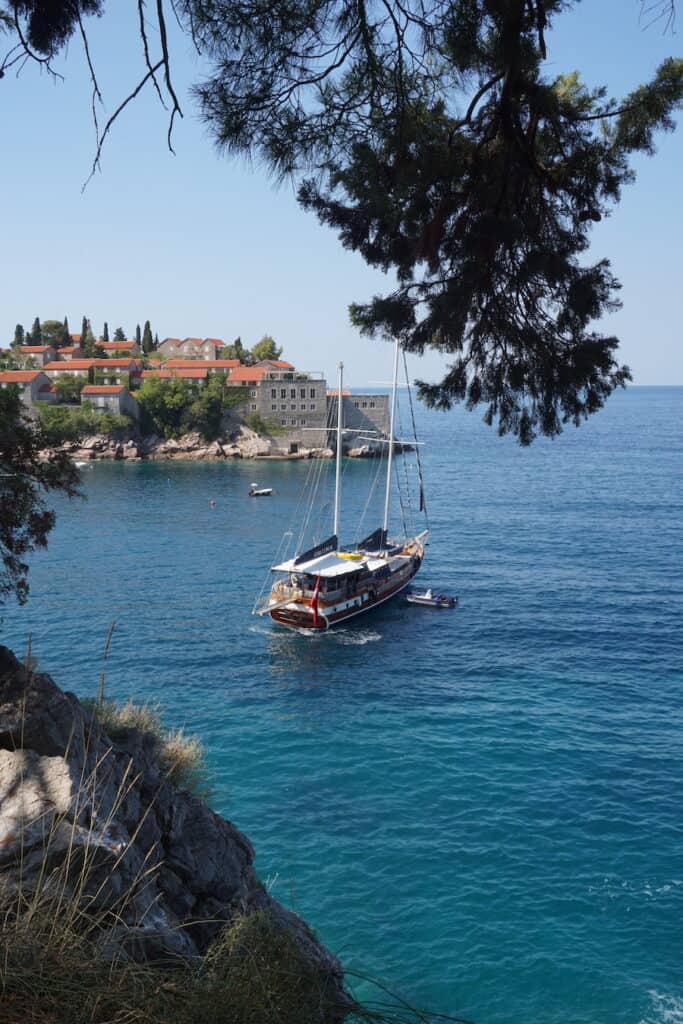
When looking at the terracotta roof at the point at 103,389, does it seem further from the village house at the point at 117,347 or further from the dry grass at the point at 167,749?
the dry grass at the point at 167,749

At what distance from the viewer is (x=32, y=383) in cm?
9000

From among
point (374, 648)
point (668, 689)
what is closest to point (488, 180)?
point (668, 689)

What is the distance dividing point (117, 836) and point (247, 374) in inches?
3676

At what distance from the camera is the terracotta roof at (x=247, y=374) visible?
95831mm

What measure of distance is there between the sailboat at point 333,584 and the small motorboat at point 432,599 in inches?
37.7

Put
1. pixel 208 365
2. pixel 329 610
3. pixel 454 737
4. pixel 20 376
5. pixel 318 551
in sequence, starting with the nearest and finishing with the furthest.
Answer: pixel 454 737 → pixel 329 610 → pixel 318 551 → pixel 20 376 → pixel 208 365

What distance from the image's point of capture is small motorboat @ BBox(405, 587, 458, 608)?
3612 cm

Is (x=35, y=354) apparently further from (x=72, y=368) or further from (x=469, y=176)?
(x=469, y=176)

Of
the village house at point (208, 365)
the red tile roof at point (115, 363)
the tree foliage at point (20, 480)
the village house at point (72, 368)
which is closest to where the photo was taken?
the tree foliage at point (20, 480)

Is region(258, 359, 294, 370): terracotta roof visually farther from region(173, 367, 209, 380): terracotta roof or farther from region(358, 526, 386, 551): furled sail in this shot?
region(358, 526, 386, 551): furled sail

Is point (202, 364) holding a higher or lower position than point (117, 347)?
lower

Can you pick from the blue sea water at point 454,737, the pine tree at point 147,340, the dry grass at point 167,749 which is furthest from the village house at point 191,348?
the dry grass at point 167,749

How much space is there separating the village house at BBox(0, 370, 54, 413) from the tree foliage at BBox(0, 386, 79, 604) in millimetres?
80150

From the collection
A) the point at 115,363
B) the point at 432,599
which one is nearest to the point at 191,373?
the point at 115,363
